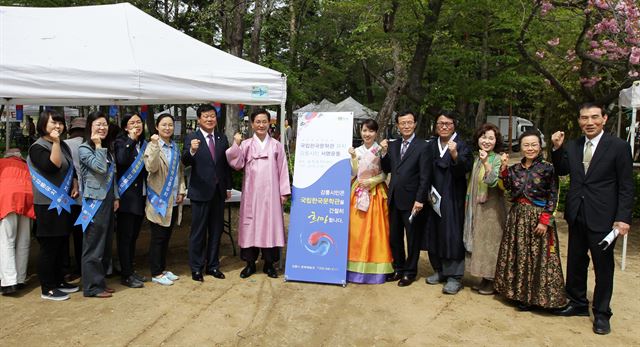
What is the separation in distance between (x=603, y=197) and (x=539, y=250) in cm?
64

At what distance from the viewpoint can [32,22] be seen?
467cm

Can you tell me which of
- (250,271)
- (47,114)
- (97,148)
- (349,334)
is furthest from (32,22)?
(349,334)

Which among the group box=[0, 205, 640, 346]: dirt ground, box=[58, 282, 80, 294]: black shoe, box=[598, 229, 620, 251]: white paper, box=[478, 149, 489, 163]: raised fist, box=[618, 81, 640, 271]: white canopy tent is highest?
box=[618, 81, 640, 271]: white canopy tent

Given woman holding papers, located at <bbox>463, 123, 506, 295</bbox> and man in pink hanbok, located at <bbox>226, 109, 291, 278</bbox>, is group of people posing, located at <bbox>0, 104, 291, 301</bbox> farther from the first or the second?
woman holding papers, located at <bbox>463, 123, 506, 295</bbox>

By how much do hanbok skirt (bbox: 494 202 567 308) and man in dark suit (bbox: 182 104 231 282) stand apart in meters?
2.72

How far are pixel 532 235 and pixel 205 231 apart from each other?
3.02 meters

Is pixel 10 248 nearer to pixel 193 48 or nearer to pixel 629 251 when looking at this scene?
pixel 193 48

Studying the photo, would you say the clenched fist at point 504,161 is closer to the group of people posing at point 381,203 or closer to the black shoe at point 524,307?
the group of people posing at point 381,203

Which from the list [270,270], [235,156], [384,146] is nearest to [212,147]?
[235,156]

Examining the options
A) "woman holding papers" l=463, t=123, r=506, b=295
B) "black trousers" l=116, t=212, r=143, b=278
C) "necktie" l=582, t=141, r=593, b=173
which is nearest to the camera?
"necktie" l=582, t=141, r=593, b=173

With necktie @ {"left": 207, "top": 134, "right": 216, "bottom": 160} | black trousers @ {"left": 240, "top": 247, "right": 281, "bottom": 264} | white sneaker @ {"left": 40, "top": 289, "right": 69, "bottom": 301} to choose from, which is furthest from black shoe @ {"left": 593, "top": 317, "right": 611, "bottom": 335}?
white sneaker @ {"left": 40, "top": 289, "right": 69, "bottom": 301}

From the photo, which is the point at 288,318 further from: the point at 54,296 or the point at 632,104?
the point at 632,104

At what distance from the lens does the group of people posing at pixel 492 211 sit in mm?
3691

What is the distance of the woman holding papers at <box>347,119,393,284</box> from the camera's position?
186 inches
